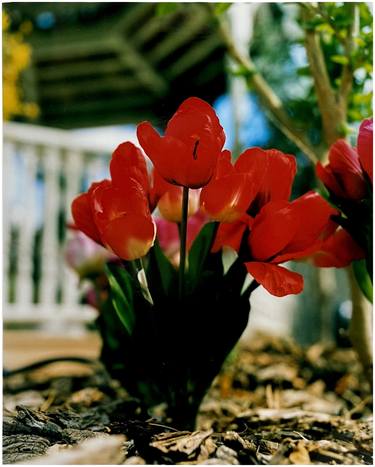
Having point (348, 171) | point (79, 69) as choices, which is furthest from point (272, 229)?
point (79, 69)

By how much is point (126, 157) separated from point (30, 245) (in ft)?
8.77

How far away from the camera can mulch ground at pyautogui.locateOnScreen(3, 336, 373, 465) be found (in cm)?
43

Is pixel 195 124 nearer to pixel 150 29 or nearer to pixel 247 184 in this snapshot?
pixel 247 184

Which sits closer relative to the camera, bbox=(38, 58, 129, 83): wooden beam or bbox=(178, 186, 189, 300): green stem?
bbox=(178, 186, 189, 300): green stem

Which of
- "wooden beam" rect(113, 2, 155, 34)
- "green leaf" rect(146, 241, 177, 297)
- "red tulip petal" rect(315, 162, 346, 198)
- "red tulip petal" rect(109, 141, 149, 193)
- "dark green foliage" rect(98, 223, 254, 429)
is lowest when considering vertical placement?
"dark green foliage" rect(98, 223, 254, 429)

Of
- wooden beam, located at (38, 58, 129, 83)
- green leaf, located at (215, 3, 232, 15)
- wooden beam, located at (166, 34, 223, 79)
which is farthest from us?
wooden beam, located at (38, 58, 129, 83)

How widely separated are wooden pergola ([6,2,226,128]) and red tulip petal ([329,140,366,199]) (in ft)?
16.6

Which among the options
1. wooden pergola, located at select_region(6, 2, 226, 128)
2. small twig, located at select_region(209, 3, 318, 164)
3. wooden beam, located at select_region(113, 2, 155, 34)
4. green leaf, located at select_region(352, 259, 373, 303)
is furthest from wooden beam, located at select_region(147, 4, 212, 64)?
green leaf, located at select_region(352, 259, 373, 303)

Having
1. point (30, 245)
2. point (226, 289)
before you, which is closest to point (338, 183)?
point (226, 289)

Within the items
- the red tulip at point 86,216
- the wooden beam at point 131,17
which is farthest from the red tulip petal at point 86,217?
the wooden beam at point 131,17

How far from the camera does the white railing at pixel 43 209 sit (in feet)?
9.82

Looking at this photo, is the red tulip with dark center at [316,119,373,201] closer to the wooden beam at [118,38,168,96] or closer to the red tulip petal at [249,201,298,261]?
the red tulip petal at [249,201,298,261]

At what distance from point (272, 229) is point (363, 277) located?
7.2 inches

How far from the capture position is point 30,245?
3080 mm
